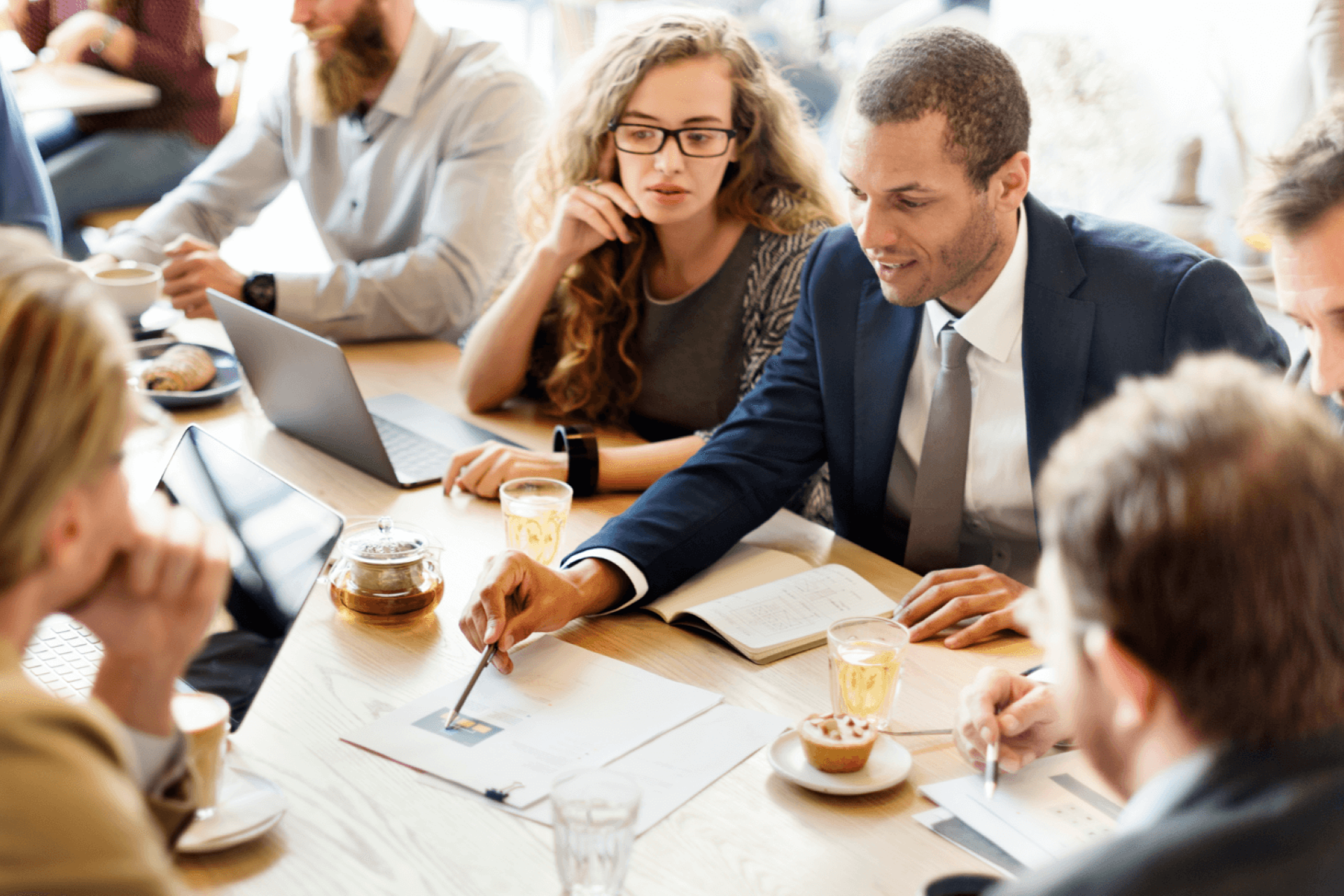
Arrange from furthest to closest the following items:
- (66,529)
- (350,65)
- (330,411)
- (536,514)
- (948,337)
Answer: (350,65), (330,411), (948,337), (536,514), (66,529)

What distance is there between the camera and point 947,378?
5.45 ft

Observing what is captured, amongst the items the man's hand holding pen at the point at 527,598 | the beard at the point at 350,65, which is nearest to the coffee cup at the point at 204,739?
the man's hand holding pen at the point at 527,598

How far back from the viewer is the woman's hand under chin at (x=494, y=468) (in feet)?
5.69

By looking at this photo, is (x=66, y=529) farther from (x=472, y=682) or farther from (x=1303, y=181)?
(x=1303, y=181)

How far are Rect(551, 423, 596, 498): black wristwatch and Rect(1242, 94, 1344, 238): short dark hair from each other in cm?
95

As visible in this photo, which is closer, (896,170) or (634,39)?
(896,170)

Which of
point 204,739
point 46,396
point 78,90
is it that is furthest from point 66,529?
point 78,90

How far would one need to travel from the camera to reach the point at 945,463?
1674mm

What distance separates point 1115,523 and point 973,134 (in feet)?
3.42

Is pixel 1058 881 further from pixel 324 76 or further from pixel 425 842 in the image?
pixel 324 76

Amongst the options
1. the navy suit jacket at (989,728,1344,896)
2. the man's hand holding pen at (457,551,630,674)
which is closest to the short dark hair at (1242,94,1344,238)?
the navy suit jacket at (989,728,1344,896)

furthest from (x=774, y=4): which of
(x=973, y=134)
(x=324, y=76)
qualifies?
(x=973, y=134)

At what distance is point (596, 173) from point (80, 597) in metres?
1.56

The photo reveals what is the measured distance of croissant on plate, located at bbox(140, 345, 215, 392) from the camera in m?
1.99
